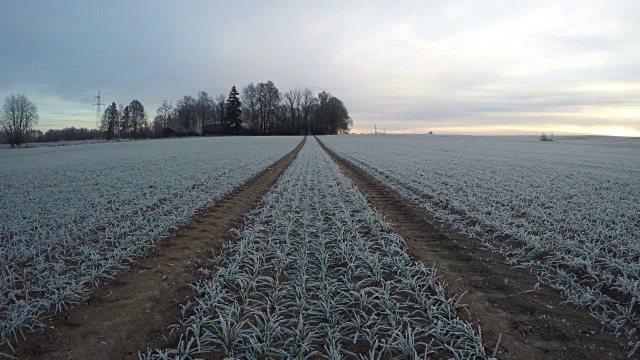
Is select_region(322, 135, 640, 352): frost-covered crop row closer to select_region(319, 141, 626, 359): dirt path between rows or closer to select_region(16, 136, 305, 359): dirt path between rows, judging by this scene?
select_region(319, 141, 626, 359): dirt path between rows

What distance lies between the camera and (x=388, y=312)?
4312mm

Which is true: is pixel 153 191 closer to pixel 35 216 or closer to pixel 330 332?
pixel 35 216

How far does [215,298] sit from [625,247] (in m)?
7.76

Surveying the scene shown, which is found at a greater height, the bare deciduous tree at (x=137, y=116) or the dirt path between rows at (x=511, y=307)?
the bare deciduous tree at (x=137, y=116)

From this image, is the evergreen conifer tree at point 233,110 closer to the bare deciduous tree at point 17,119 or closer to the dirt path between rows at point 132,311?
the bare deciduous tree at point 17,119

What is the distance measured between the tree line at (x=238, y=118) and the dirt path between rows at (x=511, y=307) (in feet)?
337

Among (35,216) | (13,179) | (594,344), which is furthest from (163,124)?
(594,344)

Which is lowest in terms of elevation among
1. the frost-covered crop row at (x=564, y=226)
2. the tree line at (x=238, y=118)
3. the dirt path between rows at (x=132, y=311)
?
the dirt path between rows at (x=132, y=311)

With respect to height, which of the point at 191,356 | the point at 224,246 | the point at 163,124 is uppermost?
the point at 163,124

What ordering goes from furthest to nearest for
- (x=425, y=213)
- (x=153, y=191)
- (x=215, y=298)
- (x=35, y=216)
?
(x=153, y=191)
(x=425, y=213)
(x=35, y=216)
(x=215, y=298)

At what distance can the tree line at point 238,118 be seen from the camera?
10988cm

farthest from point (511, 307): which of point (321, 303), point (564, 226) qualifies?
point (564, 226)

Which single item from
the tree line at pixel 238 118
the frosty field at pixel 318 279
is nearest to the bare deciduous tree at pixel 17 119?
the tree line at pixel 238 118

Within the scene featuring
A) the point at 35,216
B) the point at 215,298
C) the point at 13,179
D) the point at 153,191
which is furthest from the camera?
the point at 13,179
